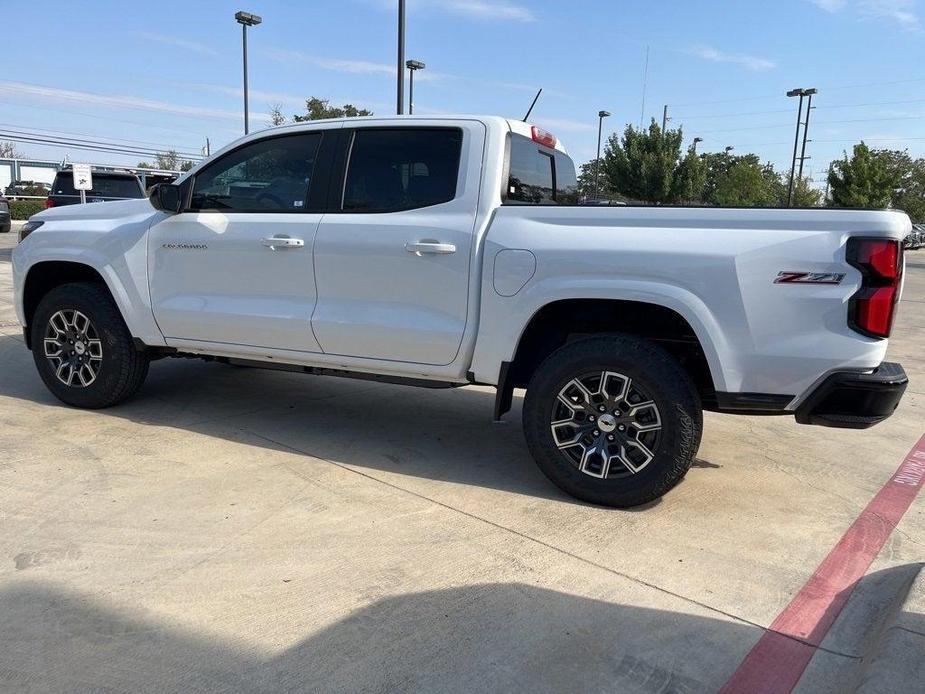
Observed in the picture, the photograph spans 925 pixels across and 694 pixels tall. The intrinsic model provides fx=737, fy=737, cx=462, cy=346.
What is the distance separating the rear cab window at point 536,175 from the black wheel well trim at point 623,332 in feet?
2.42

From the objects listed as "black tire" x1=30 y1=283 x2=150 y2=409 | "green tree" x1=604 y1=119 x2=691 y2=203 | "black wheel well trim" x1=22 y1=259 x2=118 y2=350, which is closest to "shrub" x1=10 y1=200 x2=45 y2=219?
"green tree" x1=604 y1=119 x2=691 y2=203

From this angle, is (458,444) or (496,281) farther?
(458,444)

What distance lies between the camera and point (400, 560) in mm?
3174

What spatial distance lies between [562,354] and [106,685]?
7.97ft

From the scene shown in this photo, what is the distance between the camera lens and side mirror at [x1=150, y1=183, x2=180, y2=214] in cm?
464

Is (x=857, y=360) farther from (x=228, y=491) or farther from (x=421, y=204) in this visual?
(x=228, y=491)

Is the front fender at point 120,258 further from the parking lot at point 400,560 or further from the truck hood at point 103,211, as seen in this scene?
the parking lot at point 400,560

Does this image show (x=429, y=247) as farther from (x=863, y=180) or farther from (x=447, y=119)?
(x=863, y=180)

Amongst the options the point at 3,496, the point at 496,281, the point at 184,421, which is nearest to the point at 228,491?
the point at 3,496

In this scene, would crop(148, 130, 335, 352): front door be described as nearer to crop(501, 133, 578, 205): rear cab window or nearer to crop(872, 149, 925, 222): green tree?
crop(501, 133, 578, 205): rear cab window

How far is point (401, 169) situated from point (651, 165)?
107 feet

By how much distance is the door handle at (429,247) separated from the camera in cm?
393

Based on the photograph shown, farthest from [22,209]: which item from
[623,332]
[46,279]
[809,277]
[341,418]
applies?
[809,277]

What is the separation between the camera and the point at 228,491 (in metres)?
3.85
